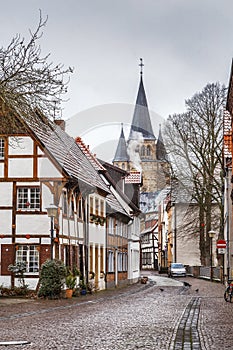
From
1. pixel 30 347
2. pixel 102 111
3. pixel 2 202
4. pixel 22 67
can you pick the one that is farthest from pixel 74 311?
pixel 102 111

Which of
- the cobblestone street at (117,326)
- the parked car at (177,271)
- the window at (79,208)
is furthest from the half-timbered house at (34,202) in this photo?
the parked car at (177,271)

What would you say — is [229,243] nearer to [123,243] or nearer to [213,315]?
[123,243]

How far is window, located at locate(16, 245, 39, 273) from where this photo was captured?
28641 millimetres

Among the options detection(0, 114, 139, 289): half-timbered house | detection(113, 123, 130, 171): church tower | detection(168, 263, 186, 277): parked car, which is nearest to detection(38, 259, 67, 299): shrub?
detection(0, 114, 139, 289): half-timbered house

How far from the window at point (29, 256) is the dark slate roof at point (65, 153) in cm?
338

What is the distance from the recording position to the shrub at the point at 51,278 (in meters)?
26.3

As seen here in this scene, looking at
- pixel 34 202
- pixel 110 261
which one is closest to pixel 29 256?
pixel 34 202

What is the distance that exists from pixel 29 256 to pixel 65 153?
6.47 meters

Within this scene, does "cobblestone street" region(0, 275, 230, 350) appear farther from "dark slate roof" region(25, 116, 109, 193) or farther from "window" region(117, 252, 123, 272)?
"window" region(117, 252, 123, 272)

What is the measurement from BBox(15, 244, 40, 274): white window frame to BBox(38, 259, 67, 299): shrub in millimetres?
1932

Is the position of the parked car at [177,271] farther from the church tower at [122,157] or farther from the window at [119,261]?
the church tower at [122,157]

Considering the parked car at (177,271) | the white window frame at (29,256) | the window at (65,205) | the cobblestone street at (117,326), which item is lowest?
the parked car at (177,271)

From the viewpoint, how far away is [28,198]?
96.3ft

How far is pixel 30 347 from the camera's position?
11.8 m
